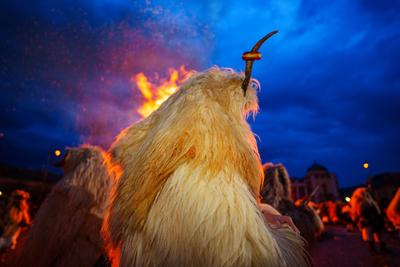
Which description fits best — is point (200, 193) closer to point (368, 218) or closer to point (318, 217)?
point (318, 217)

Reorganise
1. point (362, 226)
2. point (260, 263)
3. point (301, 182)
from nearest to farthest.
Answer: point (260, 263)
point (362, 226)
point (301, 182)

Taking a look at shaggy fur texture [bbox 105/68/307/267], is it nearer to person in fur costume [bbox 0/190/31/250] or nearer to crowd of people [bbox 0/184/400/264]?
crowd of people [bbox 0/184/400/264]

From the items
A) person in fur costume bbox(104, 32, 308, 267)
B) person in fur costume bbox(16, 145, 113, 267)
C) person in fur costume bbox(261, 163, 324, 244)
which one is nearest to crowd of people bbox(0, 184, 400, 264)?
person in fur costume bbox(261, 163, 324, 244)

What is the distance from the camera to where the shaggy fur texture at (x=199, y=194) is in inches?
38.7

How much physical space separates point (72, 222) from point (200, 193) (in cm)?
202

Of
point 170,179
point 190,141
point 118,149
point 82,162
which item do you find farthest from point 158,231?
point 82,162

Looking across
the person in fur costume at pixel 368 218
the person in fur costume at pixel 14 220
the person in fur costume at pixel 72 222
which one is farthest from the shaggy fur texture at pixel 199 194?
the person in fur costume at pixel 14 220

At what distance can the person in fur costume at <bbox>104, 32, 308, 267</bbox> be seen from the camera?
983mm

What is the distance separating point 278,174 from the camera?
4730 mm

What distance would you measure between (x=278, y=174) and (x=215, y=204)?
13.4 feet

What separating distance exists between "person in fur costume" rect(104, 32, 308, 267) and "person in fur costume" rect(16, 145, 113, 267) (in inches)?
40.3

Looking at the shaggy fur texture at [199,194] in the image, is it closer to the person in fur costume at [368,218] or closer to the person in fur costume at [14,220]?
the person in fur costume at [368,218]

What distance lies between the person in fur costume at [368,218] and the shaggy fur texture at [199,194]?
22.5ft

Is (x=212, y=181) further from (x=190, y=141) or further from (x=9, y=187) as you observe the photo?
(x=9, y=187)
